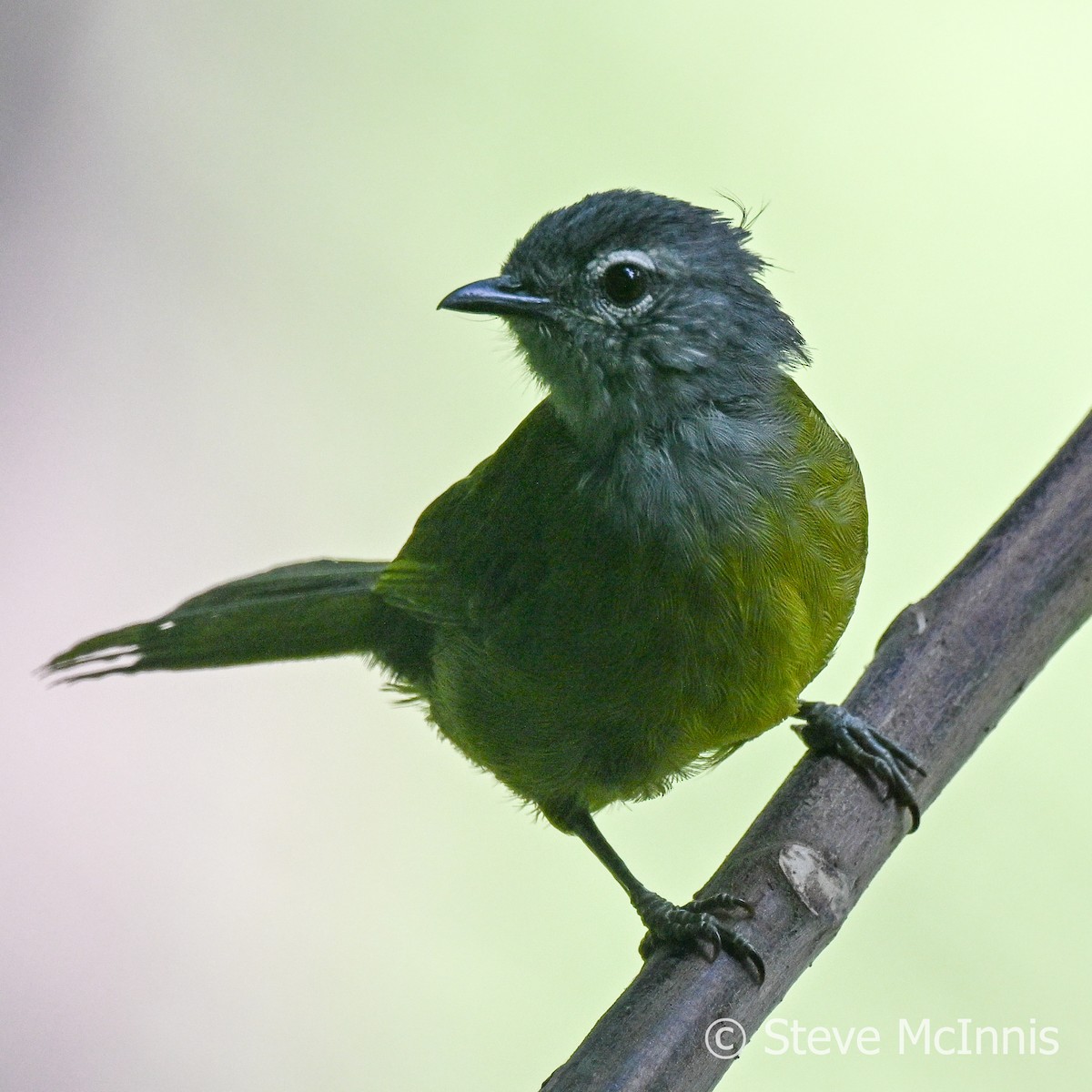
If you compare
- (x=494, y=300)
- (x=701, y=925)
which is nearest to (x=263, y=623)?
(x=494, y=300)

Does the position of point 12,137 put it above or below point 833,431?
above

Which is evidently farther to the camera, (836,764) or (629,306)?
(836,764)

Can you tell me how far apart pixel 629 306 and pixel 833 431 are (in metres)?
0.77

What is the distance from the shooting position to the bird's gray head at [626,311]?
300 cm

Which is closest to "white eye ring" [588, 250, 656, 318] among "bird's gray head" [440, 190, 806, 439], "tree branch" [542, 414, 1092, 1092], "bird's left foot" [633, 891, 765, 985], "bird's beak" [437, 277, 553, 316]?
"bird's gray head" [440, 190, 806, 439]

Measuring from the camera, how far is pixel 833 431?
11.4ft

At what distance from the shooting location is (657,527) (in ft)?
9.92

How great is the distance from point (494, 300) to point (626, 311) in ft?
0.99

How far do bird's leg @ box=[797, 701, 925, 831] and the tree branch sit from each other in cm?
3

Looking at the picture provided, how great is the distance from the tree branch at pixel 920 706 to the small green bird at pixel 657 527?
84 mm

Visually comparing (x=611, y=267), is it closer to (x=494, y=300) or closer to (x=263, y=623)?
(x=494, y=300)

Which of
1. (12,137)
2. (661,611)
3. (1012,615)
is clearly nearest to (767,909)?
(661,611)

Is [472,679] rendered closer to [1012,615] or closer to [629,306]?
[629,306]

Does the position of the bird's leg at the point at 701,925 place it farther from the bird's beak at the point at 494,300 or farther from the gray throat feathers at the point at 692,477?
the bird's beak at the point at 494,300
